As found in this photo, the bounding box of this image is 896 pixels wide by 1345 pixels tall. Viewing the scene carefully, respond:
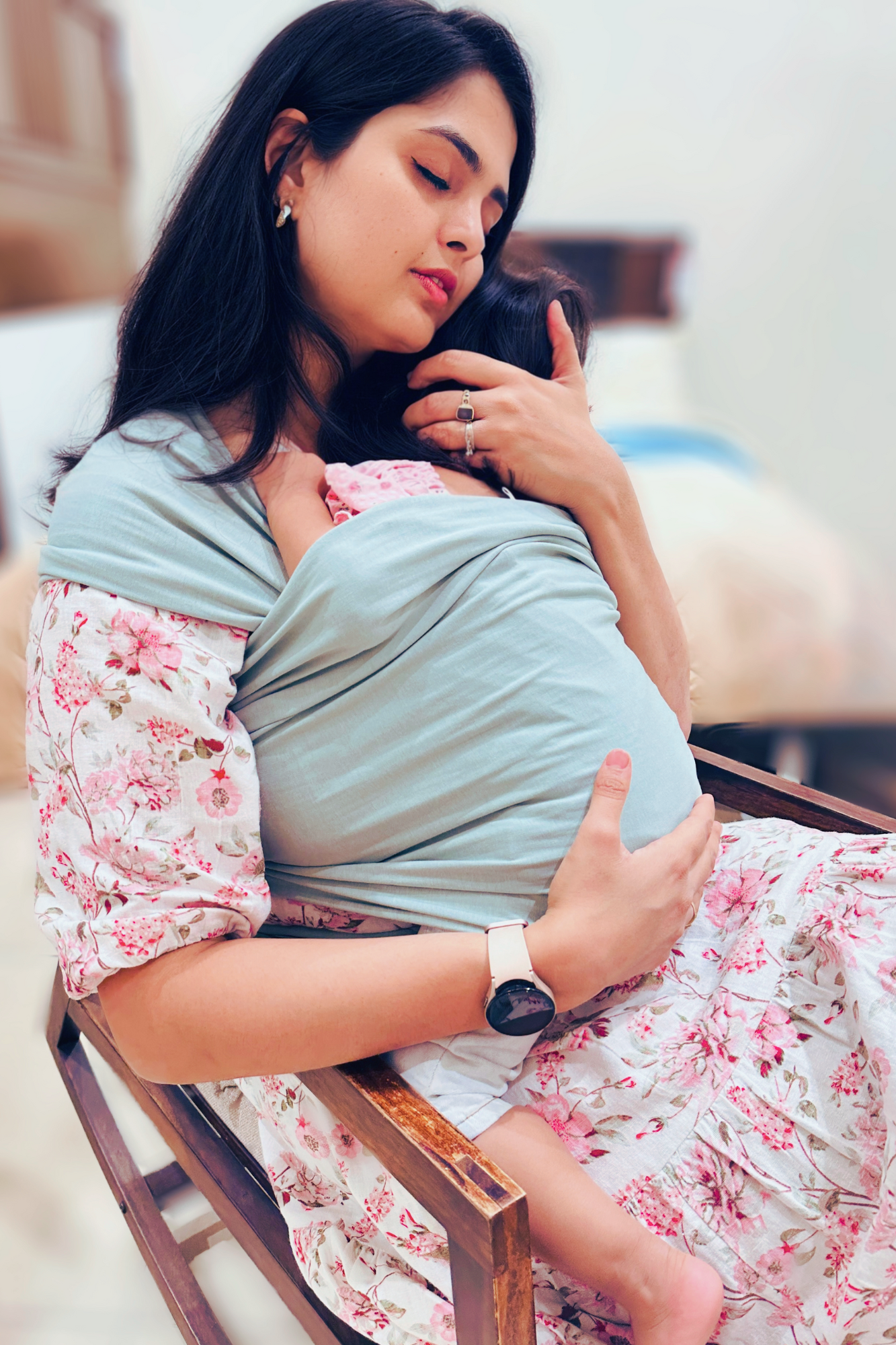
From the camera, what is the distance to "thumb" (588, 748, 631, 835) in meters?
0.82

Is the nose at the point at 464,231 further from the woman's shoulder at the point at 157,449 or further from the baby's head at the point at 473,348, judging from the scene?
the woman's shoulder at the point at 157,449

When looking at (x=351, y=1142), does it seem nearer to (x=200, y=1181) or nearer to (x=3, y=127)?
(x=200, y=1181)

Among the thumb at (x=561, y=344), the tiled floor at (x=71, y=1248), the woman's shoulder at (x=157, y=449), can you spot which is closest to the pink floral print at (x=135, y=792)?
the woman's shoulder at (x=157, y=449)

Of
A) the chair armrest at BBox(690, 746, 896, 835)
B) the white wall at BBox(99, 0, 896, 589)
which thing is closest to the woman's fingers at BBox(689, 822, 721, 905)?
the chair armrest at BBox(690, 746, 896, 835)

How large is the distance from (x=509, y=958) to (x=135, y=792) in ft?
1.06

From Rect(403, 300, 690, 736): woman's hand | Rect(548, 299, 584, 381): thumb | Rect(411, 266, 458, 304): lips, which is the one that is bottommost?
Rect(403, 300, 690, 736): woman's hand

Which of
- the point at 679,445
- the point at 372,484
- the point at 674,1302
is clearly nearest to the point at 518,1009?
the point at 674,1302

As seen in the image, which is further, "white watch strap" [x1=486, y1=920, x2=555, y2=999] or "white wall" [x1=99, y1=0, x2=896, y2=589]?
"white wall" [x1=99, y1=0, x2=896, y2=589]

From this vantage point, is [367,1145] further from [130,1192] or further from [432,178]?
[432,178]

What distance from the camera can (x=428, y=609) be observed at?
857 millimetres

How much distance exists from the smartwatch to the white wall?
2993 millimetres

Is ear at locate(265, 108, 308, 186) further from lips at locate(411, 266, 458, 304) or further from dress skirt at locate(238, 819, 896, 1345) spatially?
dress skirt at locate(238, 819, 896, 1345)

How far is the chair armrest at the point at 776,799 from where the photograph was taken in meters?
1.05

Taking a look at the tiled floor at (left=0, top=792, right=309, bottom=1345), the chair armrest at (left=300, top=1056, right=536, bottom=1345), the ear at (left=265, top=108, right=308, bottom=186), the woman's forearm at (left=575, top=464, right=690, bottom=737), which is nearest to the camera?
the chair armrest at (left=300, top=1056, right=536, bottom=1345)
